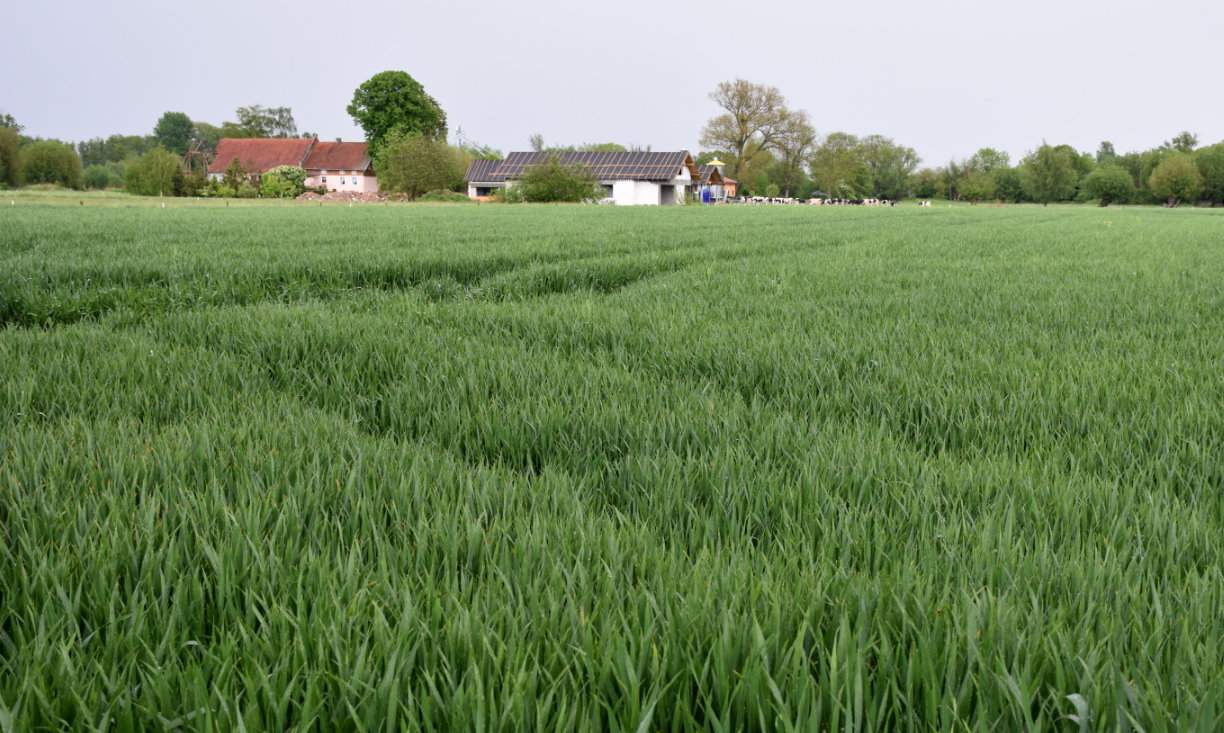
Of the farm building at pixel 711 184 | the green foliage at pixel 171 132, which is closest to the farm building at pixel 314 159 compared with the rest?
the farm building at pixel 711 184

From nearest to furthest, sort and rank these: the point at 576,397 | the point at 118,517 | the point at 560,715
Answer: the point at 560,715, the point at 118,517, the point at 576,397

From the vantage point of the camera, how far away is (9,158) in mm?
60781

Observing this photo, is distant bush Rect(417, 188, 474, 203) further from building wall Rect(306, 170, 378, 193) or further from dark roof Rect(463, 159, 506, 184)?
building wall Rect(306, 170, 378, 193)

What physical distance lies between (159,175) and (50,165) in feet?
68.3

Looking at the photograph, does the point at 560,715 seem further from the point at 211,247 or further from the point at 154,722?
the point at 211,247

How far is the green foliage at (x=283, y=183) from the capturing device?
6081 centimetres

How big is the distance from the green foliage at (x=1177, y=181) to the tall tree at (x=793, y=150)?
128 feet

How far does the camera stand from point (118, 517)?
148 cm

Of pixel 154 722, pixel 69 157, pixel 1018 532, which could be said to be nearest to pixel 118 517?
pixel 154 722

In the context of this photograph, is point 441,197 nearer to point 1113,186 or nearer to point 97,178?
point 97,178

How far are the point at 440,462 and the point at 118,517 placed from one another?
0.77 meters

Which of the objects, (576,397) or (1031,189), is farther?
(1031,189)

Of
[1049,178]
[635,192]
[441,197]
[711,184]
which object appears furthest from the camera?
[1049,178]

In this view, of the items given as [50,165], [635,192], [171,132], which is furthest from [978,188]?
[171,132]
